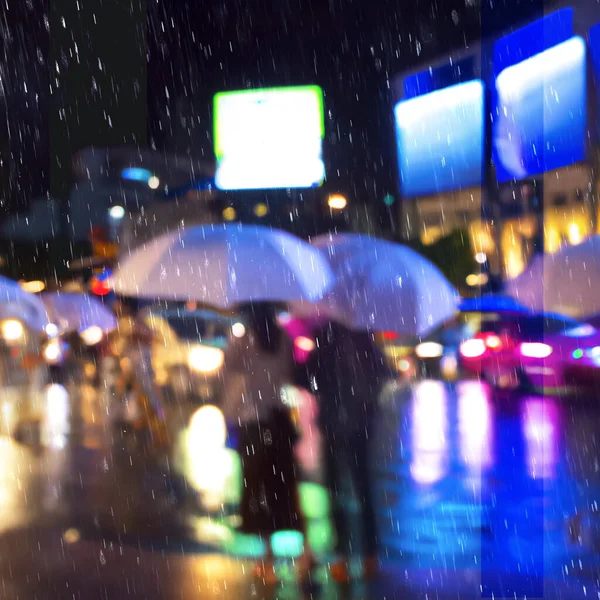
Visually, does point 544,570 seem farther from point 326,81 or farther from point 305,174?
point 326,81

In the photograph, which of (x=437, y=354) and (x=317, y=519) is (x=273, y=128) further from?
(x=317, y=519)

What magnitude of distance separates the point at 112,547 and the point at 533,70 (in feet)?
77.9

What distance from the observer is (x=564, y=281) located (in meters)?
5.04

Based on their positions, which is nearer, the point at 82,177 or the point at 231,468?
the point at 231,468

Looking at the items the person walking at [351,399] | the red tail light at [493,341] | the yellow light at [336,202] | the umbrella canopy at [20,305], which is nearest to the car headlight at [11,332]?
the umbrella canopy at [20,305]

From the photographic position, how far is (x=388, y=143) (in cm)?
3256

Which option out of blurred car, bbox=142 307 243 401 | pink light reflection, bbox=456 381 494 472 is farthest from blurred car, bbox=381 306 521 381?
blurred car, bbox=142 307 243 401

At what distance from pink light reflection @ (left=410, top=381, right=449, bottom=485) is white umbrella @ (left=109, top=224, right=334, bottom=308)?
101 inches

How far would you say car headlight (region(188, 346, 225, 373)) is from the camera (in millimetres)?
15672

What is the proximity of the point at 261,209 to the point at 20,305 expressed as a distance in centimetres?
2147

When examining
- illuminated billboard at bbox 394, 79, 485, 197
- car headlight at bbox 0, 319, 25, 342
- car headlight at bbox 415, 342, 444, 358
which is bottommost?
car headlight at bbox 415, 342, 444, 358

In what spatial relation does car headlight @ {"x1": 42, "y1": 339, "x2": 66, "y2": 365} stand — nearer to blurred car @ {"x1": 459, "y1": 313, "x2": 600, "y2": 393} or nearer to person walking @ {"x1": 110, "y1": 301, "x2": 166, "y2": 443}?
person walking @ {"x1": 110, "y1": 301, "x2": 166, "y2": 443}

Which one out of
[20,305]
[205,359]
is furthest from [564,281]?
[205,359]

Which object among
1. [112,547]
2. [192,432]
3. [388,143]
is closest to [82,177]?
A: [388,143]
